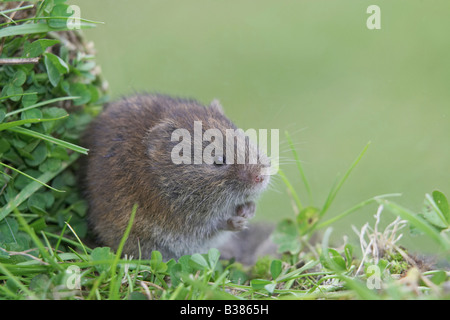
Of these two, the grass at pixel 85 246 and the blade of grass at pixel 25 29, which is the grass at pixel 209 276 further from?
the blade of grass at pixel 25 29

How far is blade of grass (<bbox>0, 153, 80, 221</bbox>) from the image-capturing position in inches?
132

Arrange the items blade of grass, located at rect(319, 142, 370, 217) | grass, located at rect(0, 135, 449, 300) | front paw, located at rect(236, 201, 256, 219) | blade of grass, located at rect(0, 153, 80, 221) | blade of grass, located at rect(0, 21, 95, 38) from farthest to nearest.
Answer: front paw, located at rect(236, 201, 256, 219)
blade of grass, located at rect(319, 142, 370, 217)
blade of grass, located at rect(0, 153, 80, 221)
blade of grass, located at rect(0, 21, 95, 38)
grass, located at rect(0, 135, 449, 300)

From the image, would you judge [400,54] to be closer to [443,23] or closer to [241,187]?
[443,23]

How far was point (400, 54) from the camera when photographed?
16.2ft

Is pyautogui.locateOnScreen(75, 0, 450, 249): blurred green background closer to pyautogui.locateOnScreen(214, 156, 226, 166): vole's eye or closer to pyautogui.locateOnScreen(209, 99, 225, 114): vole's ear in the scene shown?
pyautogui.locateOnScreen(209, 99, 225, 114): vole's ear

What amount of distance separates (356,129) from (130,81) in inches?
103

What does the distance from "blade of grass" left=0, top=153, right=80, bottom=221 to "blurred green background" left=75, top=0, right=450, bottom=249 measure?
1142 millimetres

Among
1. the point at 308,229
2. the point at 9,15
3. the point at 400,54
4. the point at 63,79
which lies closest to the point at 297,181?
the point at 308,229

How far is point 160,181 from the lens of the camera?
12.8 feet

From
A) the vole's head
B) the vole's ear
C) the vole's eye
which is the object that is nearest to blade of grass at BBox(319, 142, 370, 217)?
the vole's head

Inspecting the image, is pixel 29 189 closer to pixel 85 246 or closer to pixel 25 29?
pixel 85 246

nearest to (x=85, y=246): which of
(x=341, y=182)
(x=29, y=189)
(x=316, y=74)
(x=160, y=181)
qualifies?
(x=29, y=189)

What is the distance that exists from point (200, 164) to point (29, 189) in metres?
1.33

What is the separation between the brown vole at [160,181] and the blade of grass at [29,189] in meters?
0.16
